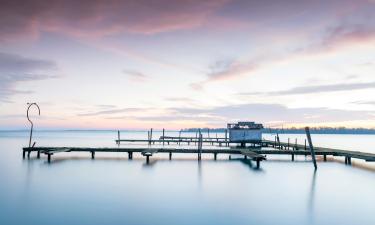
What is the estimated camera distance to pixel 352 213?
16828 mm

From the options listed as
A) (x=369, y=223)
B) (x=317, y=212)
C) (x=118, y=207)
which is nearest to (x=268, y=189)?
(x=317, y=212)

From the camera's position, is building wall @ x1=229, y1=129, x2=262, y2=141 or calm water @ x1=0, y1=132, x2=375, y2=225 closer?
calm water @ x1=0, y1=132, x2=375, y2=225

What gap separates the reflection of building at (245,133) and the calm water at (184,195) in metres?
22.5

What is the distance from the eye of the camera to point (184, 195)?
68.0ft

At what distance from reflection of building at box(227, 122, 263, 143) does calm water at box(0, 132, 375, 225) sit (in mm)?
22497

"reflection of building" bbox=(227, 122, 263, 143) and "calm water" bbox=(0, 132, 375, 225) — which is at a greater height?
"reflection of building" bbox=(227, 122, 263, 143)

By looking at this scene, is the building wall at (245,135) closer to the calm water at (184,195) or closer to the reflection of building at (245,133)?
the reflection of building at (245,133)

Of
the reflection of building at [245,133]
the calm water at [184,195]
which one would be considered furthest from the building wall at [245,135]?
the calm water at [184,195]

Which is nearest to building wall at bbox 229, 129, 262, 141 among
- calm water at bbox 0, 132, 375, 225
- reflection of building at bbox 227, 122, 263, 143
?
reflection of building at bbox 227, 122, 263, 143

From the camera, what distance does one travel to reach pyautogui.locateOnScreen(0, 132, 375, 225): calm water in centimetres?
1543

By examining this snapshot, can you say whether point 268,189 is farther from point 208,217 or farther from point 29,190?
point 29,190

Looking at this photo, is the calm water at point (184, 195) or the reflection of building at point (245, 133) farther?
the reflection of building at point (245, 133)

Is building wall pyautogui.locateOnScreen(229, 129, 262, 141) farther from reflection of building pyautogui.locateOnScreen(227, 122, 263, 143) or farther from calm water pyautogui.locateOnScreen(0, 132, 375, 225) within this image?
calm water pyautogui.locateOnScreen(0, 132, 375, 225)

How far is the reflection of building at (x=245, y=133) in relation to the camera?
183 ft
